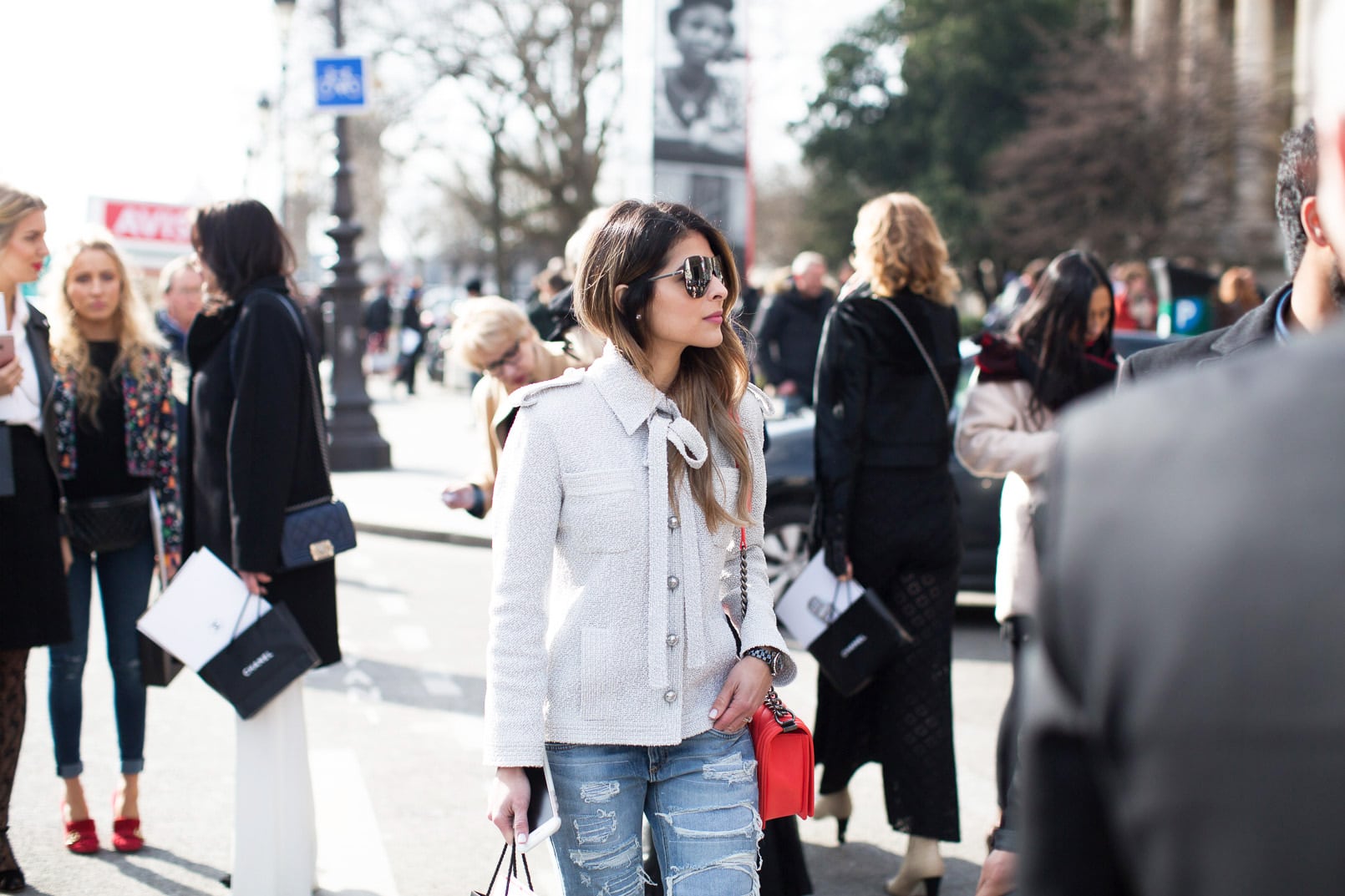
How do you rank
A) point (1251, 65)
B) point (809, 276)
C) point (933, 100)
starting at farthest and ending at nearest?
1. point (933, 100)
2. point (1251, 65)
3. point (809, 276)

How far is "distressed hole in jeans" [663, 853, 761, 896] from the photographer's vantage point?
252cm

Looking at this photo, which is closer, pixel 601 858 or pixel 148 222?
pixel 601 858

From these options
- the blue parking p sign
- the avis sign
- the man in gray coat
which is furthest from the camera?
the avis sign

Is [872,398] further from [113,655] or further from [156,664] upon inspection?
[113,655]

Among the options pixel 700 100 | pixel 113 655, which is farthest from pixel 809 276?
pixel 113 655

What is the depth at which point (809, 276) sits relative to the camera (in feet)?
38.1

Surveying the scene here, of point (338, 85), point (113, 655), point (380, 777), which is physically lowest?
point (380, 777)

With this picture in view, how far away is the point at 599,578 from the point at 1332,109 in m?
1.76

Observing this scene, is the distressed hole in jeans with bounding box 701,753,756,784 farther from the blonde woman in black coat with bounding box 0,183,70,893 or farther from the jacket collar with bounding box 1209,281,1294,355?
the blonde woman in black coat with bounding box 0,183,70,893

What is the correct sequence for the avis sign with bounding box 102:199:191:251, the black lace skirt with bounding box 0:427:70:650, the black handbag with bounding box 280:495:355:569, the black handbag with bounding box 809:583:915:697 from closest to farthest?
the black handbag with bounding box 280:495:355:569 < the black lace skirt with bounding box 0:427:70:650 < the black handbag with bounding box 809:583:915:697 < the avis sign with bounding box 102:199:191:251

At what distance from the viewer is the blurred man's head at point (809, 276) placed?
11.6 m

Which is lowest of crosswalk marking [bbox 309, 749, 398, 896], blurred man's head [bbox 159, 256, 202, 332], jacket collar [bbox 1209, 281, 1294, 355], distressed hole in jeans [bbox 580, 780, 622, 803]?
crosswalk marking [bbox 309, 749, 398, 896]

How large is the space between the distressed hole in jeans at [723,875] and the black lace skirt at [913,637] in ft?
6.36

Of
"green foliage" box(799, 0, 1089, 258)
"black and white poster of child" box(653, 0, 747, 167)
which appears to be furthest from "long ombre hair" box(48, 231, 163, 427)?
"green foliage" box(799, 0, 1089, 258)
